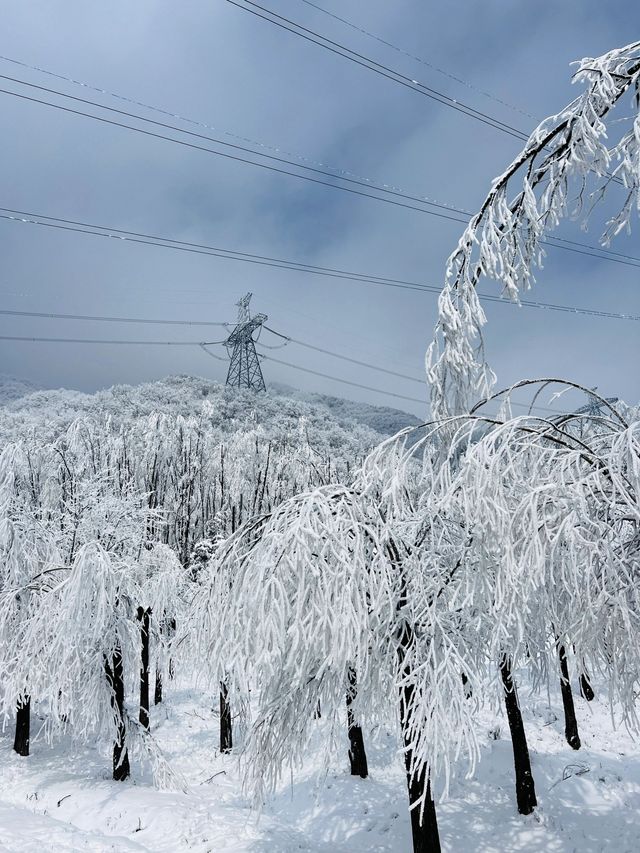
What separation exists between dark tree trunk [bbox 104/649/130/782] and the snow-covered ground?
1.03 ft

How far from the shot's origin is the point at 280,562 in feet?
17.8

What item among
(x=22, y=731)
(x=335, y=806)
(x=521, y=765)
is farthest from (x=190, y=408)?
(x=521, y=765)

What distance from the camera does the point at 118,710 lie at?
11.5m

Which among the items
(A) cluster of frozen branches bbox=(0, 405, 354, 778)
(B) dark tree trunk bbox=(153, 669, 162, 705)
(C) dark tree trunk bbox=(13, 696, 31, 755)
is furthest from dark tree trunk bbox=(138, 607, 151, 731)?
(B) dark tree trunk bbox=(153, 669, 162, 705)

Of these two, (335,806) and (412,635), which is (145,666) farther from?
(412,635)

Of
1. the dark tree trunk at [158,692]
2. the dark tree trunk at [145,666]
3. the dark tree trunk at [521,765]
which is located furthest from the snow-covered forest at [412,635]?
the dark tree trunk at [158,692]

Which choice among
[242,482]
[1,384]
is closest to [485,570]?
[242,482]

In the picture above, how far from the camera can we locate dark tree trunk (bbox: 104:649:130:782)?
37.8 feet

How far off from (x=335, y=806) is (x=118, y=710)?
190 inches

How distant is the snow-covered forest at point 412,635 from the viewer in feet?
14.8

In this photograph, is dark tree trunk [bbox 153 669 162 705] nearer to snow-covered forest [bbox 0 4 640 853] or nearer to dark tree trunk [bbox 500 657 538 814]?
snow-covered forest [bbox 0 4 640 853]

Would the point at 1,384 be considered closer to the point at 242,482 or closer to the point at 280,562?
the point at 242,482

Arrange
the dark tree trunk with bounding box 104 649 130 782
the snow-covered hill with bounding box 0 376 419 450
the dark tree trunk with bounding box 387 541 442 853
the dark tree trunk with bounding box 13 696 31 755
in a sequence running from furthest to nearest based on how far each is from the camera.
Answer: the snow-covered hill with bounding box 0 376 419 450
the dark tree trunk with bounding box 13 696 31 755
the dark tree trunk with bounding box 104 649 130 782
the dark tree trunk with bounding box 387 541 442 853

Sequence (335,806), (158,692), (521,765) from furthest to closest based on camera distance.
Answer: (158,692)
(335,806)
(521,765)
